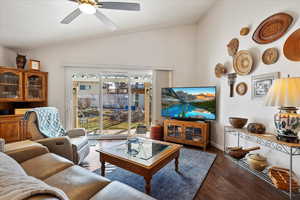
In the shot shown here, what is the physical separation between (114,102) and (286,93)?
346 cm

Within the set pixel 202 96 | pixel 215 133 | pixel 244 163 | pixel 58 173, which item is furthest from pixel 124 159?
pixel 215 133

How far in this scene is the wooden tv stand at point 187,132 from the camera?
3145 mm

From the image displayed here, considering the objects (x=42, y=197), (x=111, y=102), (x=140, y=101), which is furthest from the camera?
(x=140, y=101)

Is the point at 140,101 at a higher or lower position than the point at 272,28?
lower

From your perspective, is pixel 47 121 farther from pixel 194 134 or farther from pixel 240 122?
pixel 240 122

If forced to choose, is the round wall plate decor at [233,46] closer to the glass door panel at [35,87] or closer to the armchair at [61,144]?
the armchair at [61,144]

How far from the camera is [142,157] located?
70.2 inches

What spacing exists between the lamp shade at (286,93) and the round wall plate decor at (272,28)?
35.3 inches

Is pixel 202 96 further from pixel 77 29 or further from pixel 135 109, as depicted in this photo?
pixel 77 29

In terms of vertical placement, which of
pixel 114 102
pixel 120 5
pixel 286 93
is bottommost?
pixel 114 102

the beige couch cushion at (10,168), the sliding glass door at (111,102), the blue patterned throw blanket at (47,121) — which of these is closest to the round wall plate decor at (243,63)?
the sliding glass door at (111,102)

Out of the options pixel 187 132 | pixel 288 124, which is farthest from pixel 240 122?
pixel 187 132

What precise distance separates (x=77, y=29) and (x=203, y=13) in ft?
9.73

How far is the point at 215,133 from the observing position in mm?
3400
